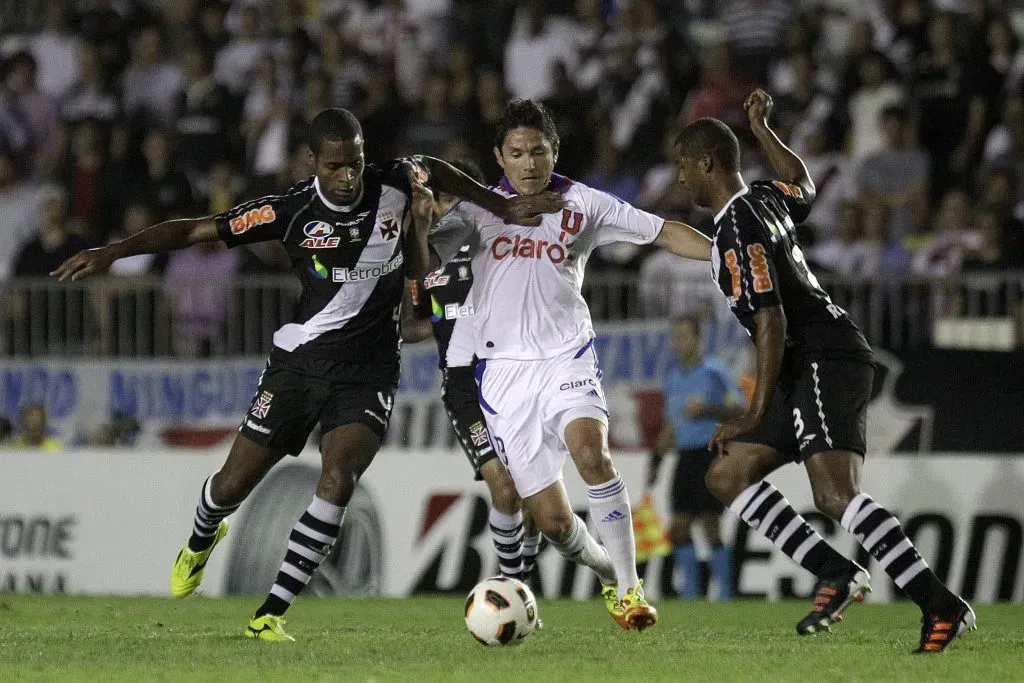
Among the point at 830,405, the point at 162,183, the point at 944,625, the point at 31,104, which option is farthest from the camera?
the point at 31,104

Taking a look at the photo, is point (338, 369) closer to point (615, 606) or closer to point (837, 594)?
point (615, 606)

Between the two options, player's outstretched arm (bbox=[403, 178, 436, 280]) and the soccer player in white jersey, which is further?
player's outstretched arm (bbox=[403, 178, 436, 280])

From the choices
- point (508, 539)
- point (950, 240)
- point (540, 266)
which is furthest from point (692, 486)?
point (540, 266)

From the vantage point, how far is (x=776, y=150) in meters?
8.57

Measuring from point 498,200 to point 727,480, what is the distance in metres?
1.89

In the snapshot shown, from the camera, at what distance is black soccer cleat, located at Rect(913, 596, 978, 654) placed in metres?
→ 7.36

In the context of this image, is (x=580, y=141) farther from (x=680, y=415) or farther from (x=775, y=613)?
(x=775, y=613)

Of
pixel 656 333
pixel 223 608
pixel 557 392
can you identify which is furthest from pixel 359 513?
pixel 557 392

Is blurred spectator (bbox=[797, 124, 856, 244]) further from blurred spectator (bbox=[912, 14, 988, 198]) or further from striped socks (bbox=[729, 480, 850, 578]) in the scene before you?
striped socks (bbox=[729, 480, 850, 578])

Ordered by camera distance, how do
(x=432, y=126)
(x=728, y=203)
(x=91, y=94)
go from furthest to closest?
1. (x=91, y=94)
2. (x=432, y=126)
3. (x=728, y=203)

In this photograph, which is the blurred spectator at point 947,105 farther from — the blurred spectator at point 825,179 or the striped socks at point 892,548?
the striped socks at point 892,548

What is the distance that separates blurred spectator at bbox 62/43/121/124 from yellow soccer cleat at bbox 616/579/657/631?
12.3m

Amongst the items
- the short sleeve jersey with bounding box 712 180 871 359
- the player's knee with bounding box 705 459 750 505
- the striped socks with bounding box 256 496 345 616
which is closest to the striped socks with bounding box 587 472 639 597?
the player's knee with bounding box 705 459 750 505

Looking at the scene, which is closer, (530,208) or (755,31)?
(530,208)
